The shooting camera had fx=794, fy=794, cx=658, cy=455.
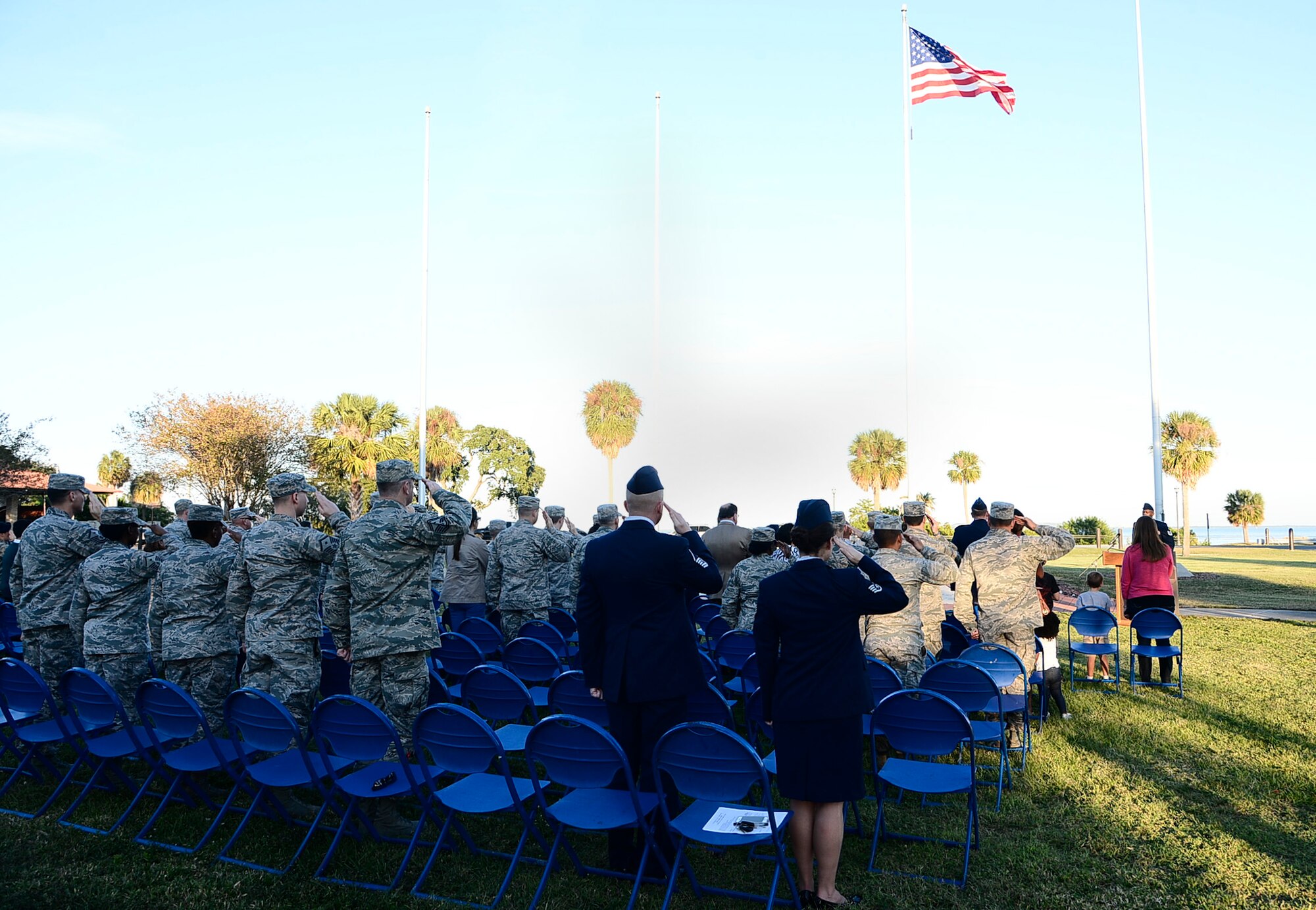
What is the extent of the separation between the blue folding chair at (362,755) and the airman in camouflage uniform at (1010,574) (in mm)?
4240

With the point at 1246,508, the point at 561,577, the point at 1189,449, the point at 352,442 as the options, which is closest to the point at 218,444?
the point at 352,442

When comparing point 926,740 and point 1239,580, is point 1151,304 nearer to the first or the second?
point 1239,580

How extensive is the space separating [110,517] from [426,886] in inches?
138

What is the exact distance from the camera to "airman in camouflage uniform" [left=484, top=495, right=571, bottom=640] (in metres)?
7.75

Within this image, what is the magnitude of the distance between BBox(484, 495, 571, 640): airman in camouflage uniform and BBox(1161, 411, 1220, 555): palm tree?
40806 mm

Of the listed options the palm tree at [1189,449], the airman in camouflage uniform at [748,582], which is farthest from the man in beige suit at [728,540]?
the palm tree at [1189,449]

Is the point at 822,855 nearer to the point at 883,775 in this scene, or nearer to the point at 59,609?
the point at 883,775

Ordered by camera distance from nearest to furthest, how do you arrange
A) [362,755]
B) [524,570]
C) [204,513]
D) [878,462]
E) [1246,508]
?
[362,755] < [204,513] < [524,570] < [878,462] < [1246,508]

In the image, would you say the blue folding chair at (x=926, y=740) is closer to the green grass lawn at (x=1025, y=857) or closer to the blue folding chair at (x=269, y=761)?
the green grass lawn at (x=1025, y=857)

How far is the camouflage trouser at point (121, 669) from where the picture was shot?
5.30m

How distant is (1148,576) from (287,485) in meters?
8.20

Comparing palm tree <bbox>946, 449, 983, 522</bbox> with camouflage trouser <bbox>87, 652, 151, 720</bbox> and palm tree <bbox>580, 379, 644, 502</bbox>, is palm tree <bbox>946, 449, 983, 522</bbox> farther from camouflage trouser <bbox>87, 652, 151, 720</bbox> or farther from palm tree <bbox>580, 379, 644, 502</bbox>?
camouflage trouser <bbox>87, 652, 151, 720</bbox>

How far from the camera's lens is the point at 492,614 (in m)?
8.99

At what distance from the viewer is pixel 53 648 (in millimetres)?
5984
